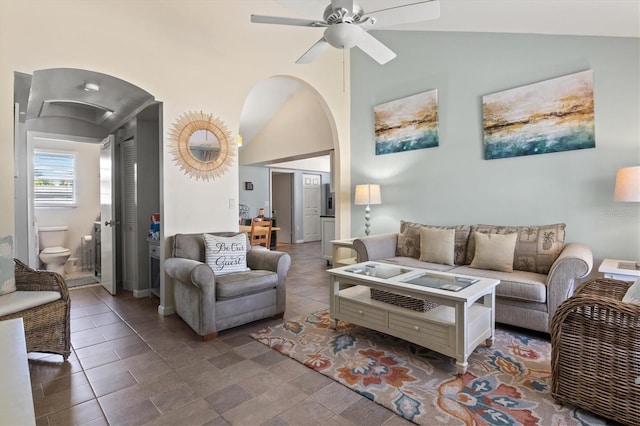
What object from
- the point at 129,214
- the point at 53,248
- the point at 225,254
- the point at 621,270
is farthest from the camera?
the point at 53,248

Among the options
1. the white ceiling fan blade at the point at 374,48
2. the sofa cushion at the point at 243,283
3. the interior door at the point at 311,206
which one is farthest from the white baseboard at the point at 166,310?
the interior door at the point at 311,206

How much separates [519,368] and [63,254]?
586cm

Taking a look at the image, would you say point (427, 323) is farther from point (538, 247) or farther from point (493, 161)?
point (493, 161)

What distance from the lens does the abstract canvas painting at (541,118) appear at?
3.21 metres

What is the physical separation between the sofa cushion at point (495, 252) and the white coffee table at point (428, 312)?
64 cm

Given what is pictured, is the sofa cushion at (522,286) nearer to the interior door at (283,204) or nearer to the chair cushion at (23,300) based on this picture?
the chair cushion at (23,300)

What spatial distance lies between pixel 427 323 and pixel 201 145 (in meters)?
2.84

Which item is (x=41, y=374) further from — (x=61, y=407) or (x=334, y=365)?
(x=334, y=365)

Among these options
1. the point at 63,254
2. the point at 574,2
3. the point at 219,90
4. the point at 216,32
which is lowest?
the point at 63,254

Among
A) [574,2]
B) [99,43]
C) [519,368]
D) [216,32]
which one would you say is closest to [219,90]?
[216,32]

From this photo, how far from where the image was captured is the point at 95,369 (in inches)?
89.3

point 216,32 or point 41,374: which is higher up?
point 216,32

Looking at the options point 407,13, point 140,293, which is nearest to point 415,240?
point 407,13

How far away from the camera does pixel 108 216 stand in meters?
4.29
